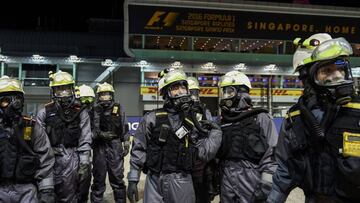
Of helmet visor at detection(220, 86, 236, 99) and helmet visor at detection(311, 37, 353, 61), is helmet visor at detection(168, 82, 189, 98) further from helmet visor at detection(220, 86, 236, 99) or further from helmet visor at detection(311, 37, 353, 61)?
helmet visor at detection(311, 37, 353, 61)

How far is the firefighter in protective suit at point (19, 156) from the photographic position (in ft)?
12.8

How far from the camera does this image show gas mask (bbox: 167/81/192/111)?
14.5ft

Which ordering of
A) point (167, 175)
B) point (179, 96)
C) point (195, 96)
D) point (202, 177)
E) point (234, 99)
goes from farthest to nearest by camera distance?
point (195, 96), point (202, 177), point (234, 99), point (179, 96), point (167, 175)

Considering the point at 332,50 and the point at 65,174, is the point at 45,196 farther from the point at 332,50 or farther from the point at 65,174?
the point at 332,50

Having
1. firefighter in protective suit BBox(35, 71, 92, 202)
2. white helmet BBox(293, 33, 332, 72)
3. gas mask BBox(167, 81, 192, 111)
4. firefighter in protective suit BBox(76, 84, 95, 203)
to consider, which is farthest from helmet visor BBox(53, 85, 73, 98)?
white helmet BBox(293, 33, 332, 72)

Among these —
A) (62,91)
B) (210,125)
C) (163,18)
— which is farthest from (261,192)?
(163,18)

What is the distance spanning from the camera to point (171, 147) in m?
4.32

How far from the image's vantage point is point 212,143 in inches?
173

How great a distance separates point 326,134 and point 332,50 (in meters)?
0.55

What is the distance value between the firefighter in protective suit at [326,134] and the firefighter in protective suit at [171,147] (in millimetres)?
1383

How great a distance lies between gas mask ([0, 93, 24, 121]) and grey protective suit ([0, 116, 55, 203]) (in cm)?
23

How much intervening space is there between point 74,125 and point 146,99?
14718 millimetres

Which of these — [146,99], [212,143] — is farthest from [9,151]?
[146,99]

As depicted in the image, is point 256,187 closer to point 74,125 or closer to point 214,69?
point 74,125
